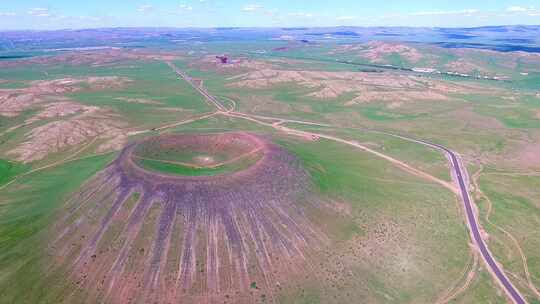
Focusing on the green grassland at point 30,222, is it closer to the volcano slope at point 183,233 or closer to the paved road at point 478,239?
the volcano slope at point 183,233

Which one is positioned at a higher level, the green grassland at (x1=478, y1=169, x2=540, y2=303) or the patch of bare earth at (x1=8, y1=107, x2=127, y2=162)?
the patch of bare earth at (x1=8, y1=107, x2=127, y2=162)

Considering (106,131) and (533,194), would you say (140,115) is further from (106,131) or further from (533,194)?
(533,194)

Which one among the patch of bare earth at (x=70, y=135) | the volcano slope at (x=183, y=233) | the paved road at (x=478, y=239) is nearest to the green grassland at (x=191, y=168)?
the volcano slope at (x=183, y=233)

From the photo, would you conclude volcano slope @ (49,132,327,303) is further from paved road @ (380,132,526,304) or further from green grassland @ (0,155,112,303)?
paved road @ (380,132,526,304)

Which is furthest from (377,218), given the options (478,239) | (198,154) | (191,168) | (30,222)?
(30,222)

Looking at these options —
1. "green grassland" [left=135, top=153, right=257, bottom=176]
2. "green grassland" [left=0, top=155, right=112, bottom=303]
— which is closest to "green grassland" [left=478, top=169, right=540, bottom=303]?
"green grassland" [left=135, top=153, right=257, bottom=176]

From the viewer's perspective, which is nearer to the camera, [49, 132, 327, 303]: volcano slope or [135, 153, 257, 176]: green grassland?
[49, 132, 327, 303]: volcano slope

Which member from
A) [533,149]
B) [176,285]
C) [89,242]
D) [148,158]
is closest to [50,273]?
[89,242]

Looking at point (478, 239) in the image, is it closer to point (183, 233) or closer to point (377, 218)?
point (377, 218)
